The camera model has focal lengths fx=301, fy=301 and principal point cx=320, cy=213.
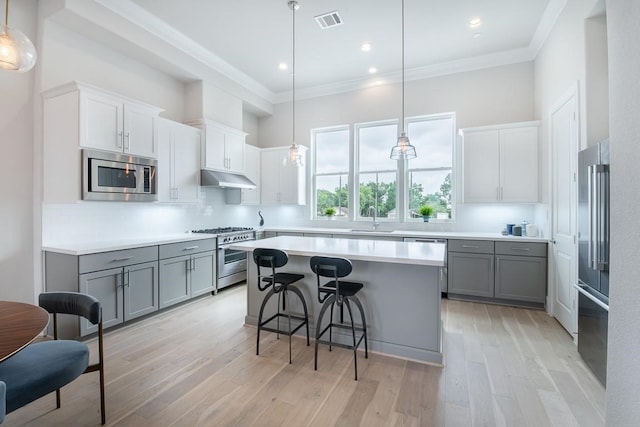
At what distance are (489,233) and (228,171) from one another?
4.29 metres

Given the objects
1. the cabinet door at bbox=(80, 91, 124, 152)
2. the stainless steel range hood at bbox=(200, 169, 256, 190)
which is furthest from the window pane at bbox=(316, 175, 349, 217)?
the cabinet door at bbox=(80, 91, 124, 152)

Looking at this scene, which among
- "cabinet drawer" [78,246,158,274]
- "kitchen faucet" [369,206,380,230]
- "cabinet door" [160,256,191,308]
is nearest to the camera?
"cabinet drawer" [78,246,158,274]

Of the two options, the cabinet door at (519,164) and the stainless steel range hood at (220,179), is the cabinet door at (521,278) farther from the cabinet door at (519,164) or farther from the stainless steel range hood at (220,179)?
the stainless steel range hood at (220,179)

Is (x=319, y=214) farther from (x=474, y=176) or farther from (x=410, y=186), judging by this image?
(x=474, y=176)

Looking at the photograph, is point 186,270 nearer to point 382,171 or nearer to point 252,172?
point 252,172

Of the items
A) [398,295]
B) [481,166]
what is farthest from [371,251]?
[481,166]

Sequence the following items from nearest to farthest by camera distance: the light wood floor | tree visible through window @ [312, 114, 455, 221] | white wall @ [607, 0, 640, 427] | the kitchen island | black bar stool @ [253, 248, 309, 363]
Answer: white wall @ [607, 0, 640, 427], the light wood floor, the kitchen island, black bar stool @ [253, 248, 309, 363], tree visible through window @ [312, 114, 455, 221]

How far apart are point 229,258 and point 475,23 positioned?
4.69m

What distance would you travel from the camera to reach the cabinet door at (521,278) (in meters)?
3.88

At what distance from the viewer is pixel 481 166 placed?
14.5 feet

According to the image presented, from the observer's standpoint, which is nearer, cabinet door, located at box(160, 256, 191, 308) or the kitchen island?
the kitchen island

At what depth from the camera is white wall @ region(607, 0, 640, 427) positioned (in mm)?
1158

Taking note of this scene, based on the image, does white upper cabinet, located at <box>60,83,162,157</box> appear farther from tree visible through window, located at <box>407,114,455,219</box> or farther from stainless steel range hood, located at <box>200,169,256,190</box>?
tree visible through window, located at <box>407,114,455,219</box>

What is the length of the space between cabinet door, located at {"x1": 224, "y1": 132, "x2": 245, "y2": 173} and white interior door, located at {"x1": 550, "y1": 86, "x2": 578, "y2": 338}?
4547 mm
